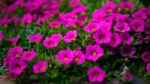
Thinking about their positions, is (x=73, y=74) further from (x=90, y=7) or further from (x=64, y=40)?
(x=90, y=7)

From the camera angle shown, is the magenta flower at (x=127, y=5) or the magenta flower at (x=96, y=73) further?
the magenta flower at (x=127, y=5)

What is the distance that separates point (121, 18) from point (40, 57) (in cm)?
87

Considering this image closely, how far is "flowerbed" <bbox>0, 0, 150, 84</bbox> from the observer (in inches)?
128

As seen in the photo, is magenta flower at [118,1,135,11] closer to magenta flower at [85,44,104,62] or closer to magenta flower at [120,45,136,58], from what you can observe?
magenta flower at [120,45,136,58]

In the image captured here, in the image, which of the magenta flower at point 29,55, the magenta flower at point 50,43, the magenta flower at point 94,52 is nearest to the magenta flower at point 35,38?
the magenta flower at point 50,43

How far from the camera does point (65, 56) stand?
3303 mm

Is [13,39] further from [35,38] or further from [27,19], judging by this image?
[27,19]

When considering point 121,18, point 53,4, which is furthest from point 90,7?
point 121,18

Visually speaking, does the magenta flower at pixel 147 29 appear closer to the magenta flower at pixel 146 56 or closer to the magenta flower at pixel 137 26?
the magenta flower at pixel 137 26

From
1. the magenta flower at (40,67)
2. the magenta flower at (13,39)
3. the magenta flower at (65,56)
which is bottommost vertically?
the magenta flower at (40,67)

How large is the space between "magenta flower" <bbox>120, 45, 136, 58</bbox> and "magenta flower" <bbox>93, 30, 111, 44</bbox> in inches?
7.6

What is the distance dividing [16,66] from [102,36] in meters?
0.78

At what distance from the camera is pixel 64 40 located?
3504mm

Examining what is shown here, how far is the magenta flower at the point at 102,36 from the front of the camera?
3.31 meters
